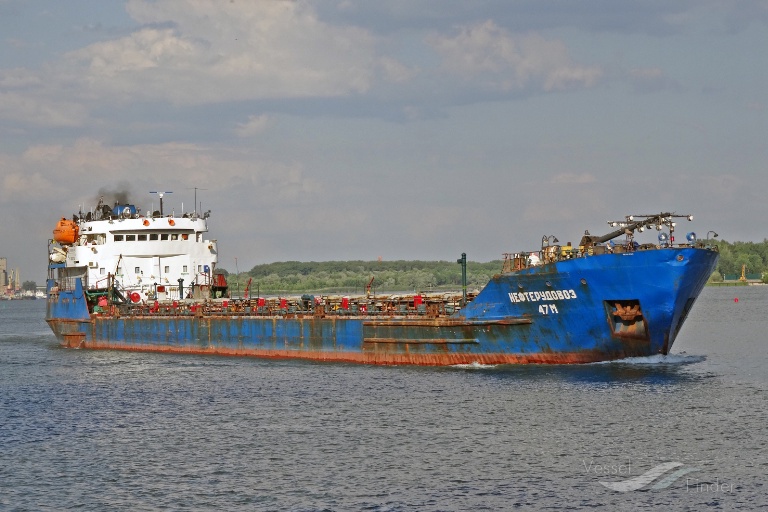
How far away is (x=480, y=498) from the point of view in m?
22.3

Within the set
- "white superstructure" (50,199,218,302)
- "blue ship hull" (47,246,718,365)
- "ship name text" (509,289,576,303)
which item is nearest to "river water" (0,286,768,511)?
"blue ship hull" (47,246,718,365)

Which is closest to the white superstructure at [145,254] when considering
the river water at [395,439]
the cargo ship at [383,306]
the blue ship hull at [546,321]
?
the cargo ship at [383,306]

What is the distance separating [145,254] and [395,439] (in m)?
35.7

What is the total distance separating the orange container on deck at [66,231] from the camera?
62.0 metres

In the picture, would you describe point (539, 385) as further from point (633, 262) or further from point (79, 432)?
point (79, 432)

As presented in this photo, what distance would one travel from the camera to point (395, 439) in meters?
28.1

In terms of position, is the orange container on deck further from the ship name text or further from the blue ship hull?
the ship name text

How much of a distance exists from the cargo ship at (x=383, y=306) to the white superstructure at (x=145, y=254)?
0.23ft

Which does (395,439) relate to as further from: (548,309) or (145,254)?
(145,254)

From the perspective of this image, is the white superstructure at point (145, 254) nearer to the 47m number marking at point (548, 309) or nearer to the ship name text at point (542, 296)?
the ship name text at point (542, 296)

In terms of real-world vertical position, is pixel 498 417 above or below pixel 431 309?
below

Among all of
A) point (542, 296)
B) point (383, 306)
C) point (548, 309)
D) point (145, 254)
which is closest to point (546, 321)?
point (548, 309)

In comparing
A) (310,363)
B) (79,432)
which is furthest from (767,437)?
(310,363)

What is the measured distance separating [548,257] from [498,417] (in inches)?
413
